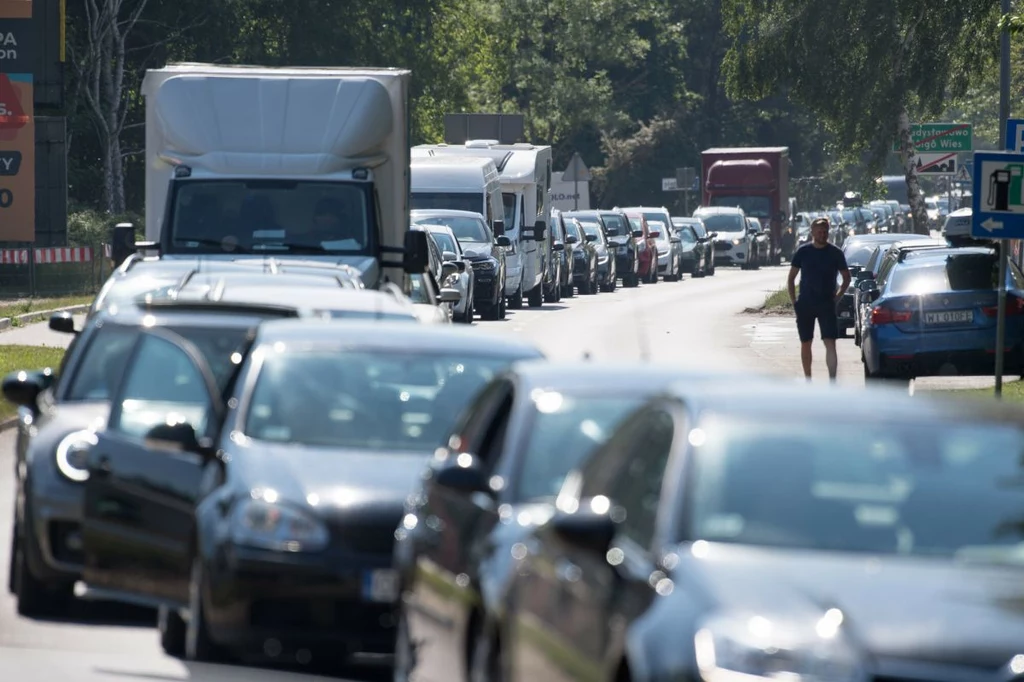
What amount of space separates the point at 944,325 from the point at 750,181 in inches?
1975

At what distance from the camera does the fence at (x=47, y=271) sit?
4184cm

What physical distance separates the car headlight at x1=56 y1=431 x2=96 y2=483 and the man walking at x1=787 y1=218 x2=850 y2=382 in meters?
12.8

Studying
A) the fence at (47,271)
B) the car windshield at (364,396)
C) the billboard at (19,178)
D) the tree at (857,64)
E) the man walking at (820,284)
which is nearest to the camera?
the car windshield at (364,396)

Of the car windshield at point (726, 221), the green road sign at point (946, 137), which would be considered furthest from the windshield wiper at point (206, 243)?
the car windshield at point (726, 221)

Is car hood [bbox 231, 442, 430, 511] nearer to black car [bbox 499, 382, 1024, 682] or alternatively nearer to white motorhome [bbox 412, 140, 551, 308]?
black car [bbox 499, 382, 1024, 682]

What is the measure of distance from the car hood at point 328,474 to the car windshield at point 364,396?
0.22 metres

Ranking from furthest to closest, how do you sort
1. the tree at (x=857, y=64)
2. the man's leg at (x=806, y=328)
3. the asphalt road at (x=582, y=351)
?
1. the tree at (x=857, y=64)
2. the man's leg at (x=806, y=328)
3. the asphalt road at (x=582, y=351)

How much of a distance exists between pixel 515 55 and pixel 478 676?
8607 cm

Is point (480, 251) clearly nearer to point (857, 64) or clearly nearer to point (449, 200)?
point (449, 200)

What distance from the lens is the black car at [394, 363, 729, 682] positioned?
6672 millimetres

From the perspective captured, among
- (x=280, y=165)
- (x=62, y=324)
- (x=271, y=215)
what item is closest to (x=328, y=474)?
(x=62, y=324)

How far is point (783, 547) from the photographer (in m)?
5.34

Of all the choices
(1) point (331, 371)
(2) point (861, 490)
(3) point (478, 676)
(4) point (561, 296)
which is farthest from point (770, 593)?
(4) point (561, 296)

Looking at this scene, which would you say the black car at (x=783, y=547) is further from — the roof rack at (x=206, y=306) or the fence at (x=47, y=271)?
the fence at (x=47, y=271)
